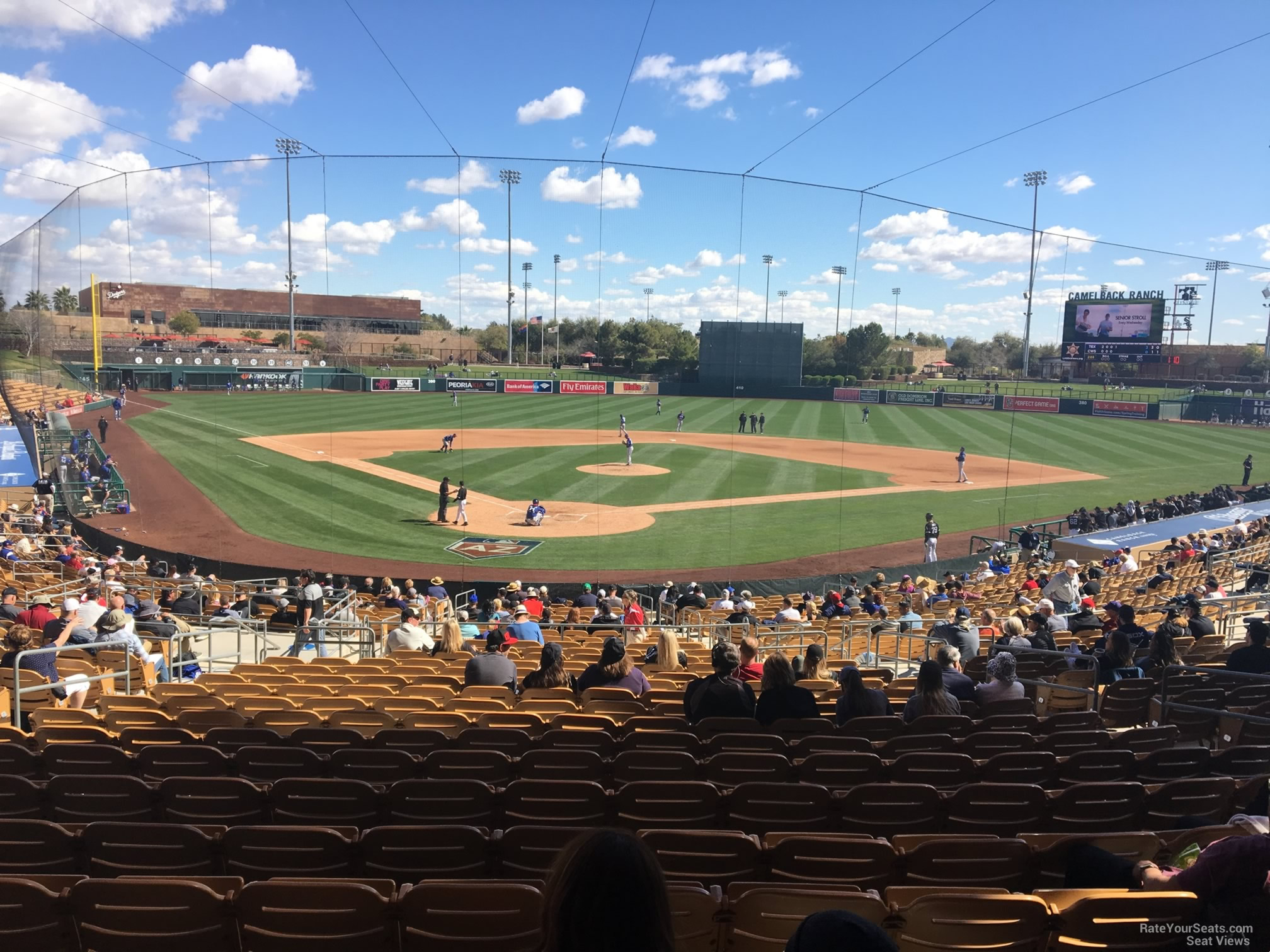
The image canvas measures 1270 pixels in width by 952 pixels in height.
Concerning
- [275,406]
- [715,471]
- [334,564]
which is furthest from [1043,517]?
[275,406]

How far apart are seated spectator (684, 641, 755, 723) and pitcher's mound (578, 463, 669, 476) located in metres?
26.0

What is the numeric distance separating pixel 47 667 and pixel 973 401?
59.4 m

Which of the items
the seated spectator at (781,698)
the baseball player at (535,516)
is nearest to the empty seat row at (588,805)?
the seated spectator at (781,698)

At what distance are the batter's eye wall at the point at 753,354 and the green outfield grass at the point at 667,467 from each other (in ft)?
13.6

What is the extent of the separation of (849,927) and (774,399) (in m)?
41.7

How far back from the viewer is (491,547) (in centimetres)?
2281

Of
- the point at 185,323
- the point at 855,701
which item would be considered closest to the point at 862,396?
the point at 185,323

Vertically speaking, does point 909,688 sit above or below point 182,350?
below

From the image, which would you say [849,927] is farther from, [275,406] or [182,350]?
[182,350]

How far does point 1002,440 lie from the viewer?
1773 inches

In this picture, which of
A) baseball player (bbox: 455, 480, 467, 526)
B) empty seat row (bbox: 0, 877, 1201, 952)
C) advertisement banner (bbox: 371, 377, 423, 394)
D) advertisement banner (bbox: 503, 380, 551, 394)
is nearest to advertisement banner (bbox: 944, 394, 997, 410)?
advertisement banner (bbox: 503, 380, 551, 394)

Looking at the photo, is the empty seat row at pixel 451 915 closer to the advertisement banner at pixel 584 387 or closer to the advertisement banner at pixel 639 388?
the advertisement banner at pixel 584 387

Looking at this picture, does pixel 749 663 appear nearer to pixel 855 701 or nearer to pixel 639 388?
pixel 855 701

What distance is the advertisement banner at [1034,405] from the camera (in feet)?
183
